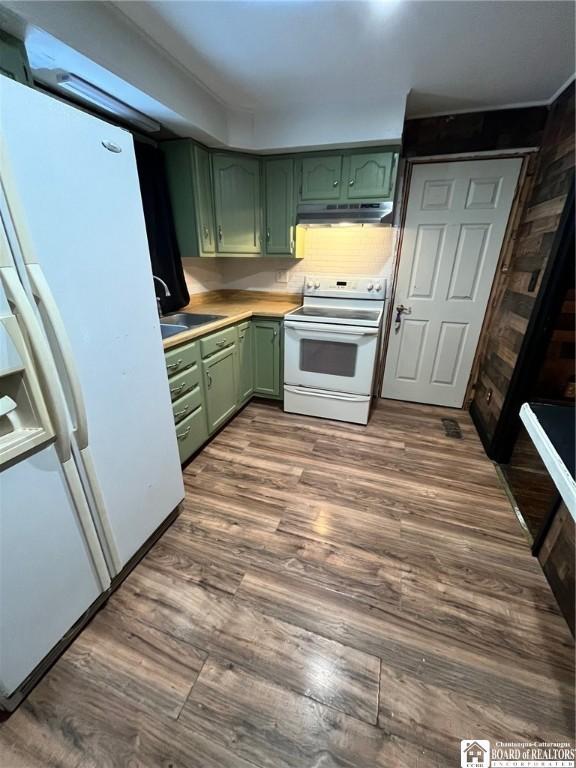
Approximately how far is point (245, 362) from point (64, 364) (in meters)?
1.82

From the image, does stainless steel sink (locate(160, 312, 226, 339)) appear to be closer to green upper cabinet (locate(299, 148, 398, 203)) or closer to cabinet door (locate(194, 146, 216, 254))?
cabinet door (locate(194, 146, 216, 254))

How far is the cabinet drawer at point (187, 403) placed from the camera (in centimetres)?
189

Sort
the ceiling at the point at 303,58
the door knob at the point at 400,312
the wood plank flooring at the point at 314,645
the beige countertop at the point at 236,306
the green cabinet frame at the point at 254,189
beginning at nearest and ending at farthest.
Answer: the wood plank flooring at the point at 314,645 → the ceiling at the point at 303,58 → the beige countertop at the point at 236,306 → the green cabinet frame at the point at 254,189 → the door knob at the point at 400,312

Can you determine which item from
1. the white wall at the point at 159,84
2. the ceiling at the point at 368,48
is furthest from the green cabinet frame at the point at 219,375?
the ceiling at the point at 368,48

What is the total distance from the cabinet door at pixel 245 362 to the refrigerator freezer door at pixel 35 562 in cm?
171

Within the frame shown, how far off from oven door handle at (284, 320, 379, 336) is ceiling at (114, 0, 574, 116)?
1.56 m

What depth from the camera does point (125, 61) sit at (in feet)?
4.86

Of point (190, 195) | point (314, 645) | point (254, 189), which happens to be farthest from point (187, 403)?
point (254, 189)

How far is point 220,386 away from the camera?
237 cm

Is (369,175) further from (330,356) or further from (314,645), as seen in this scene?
(314,645)

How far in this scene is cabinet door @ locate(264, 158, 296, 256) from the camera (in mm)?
2584

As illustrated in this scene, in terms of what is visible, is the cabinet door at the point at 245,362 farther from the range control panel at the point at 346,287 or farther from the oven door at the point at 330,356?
the range control panel at the point at 346,287

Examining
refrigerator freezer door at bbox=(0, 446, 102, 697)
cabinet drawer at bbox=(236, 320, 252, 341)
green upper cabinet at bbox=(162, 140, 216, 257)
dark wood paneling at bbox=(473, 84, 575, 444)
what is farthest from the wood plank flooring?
green upper cabinet at bbox=(162, 140, 216, 257)

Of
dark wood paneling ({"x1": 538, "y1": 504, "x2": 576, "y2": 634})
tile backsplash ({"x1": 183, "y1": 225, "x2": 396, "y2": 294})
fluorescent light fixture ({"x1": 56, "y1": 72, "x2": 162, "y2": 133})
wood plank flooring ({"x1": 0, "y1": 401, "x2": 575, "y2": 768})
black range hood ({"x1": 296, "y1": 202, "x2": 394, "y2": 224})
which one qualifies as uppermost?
fluorescent light fixture ({"x1": 56, "y1": 72, "x2": 162, "y2": 133})
